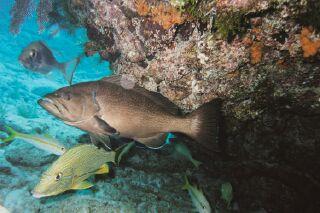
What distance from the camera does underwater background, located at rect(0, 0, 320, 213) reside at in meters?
2.81

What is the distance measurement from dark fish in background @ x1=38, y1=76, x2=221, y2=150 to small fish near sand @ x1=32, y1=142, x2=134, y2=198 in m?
0.32

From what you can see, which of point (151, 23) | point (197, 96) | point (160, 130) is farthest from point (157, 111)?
point (151, 23)

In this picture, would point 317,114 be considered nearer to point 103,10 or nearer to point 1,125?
point 103,10

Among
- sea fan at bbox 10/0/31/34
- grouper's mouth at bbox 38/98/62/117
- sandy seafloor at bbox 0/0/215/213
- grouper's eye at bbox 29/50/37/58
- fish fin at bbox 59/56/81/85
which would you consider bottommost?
sandy seafloor at bbox 0/0/215/213

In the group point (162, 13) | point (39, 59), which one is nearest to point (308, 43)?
point (162, 13)

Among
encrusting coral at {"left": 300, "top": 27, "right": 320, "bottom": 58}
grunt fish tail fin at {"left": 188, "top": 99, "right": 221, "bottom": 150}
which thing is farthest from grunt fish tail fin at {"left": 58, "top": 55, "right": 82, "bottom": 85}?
encrusting coral at {"left": 300, "top": 27, "right": 320, "bottom": 58}

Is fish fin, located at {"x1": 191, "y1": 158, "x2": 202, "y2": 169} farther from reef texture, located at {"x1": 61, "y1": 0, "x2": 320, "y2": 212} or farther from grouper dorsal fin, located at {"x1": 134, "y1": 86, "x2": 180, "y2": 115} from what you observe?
grouper dorsal fin, located at {"x1": 134, "y1": 86, "x2": 180, "y2": 115}

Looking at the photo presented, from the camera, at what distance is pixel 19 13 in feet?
21.8

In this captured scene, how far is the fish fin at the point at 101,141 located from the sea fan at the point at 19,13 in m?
5.45

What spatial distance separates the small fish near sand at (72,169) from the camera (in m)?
2.75

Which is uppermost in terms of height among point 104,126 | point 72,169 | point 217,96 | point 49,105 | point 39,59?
point 39,59

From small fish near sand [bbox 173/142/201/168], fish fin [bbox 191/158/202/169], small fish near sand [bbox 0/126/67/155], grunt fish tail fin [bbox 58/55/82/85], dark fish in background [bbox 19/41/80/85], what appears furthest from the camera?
dark fish in background [bbox 19/41/80/85]

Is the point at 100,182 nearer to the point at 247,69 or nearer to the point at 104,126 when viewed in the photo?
the point at 104,126

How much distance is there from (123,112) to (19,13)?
5.74 metres
